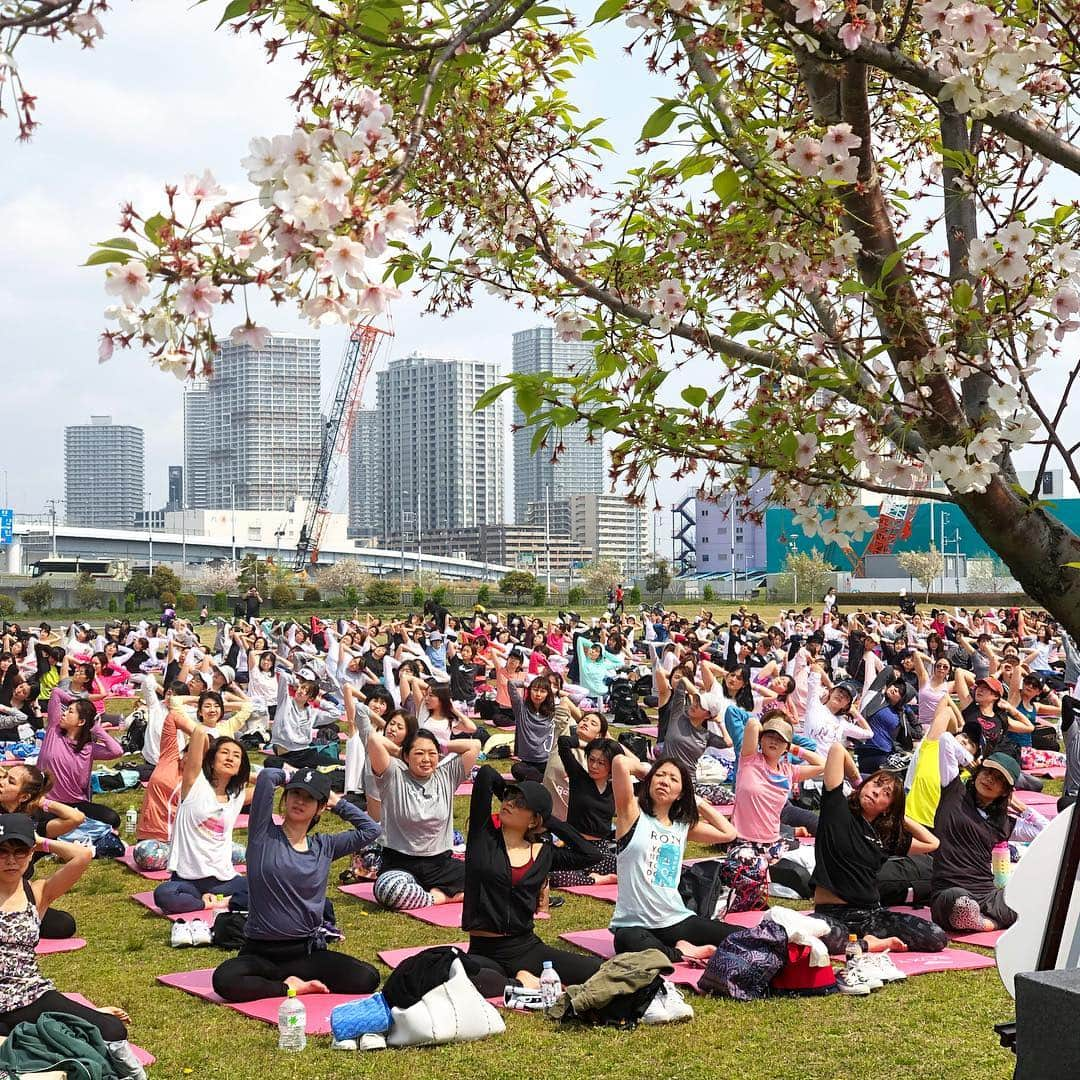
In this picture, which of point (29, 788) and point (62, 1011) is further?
point (29, 788)

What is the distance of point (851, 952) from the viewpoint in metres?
6.82

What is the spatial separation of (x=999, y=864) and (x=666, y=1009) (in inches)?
122

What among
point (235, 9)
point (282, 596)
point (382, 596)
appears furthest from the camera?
point (282, 596)

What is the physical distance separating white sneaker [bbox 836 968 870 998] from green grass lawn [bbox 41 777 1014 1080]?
94 mm


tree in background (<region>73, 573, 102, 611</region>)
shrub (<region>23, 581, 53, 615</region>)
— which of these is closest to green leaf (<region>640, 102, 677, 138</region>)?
shrub (<region>23, 581, 53, 615</region>)

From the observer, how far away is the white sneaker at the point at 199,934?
746cm

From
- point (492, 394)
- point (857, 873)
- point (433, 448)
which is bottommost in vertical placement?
point (857, 873)

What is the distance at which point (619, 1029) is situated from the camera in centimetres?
590

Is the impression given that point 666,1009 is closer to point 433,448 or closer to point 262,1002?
point 262,1002

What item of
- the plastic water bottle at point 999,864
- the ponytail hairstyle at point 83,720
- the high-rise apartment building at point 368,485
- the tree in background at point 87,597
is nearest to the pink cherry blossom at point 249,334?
the plastic water bottle at point 999,864

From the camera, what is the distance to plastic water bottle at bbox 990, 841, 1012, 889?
8.05m

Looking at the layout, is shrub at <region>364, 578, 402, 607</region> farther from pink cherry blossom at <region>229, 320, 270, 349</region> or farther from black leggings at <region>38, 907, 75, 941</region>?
pink cherry blossom at <region>229, 320, 270, 349</region>

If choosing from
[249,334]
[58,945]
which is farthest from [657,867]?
[249,334]

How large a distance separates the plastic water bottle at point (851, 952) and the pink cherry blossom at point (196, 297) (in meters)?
5.29
